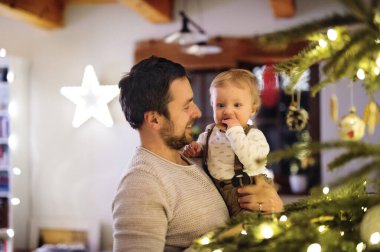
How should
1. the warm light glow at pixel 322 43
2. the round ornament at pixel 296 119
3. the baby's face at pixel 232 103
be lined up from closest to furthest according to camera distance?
the warm light glow at pixel 322 43
the baby's face at pixel 232 103
the round ornament at pixel 296 119

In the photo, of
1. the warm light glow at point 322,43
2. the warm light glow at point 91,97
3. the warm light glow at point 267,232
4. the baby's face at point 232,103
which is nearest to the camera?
the warm light glow at point 267,232

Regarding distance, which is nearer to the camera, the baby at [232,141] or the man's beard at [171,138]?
the man's beard at [171,138]

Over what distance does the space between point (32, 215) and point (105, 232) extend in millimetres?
794

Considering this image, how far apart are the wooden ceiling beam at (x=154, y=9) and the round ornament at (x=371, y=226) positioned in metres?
3.19

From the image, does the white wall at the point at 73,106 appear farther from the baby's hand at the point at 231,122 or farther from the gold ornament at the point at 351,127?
the baby's hand at the point at 231,122

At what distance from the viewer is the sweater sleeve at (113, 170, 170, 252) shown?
111 centimetres

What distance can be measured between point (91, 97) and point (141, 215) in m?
3.44

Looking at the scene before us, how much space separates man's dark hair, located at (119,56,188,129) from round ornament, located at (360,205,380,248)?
2.18 ft

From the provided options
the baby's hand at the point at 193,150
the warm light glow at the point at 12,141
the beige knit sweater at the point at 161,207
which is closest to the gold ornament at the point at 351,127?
the baby's hand at the point at 193,150

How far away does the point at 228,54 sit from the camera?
425 cm

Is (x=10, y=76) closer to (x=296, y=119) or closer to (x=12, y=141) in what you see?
(x=12, y=141)

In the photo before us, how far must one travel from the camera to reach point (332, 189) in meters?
0.64

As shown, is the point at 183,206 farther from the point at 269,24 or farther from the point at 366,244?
the point at 269,24

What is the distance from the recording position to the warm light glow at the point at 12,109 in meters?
4.54
